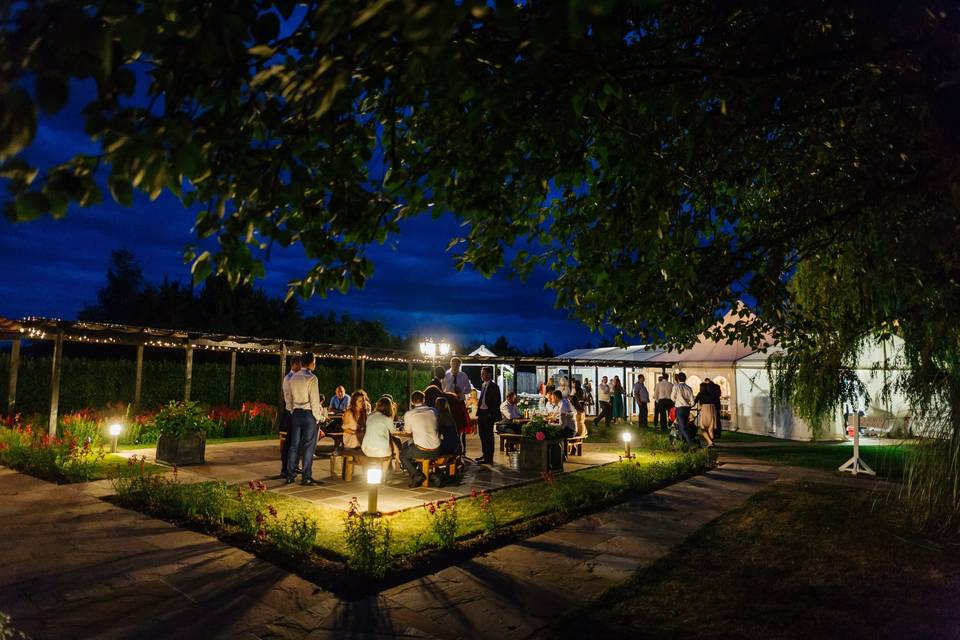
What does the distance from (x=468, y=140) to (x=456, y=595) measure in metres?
3.47

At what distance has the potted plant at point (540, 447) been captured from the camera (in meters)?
9.78

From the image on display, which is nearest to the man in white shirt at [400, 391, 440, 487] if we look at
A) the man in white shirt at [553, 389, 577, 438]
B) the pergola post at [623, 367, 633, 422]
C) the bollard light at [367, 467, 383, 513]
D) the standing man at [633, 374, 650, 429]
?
the bollard light at [367, 467, 383, 513]

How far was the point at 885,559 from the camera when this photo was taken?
5.15 metres

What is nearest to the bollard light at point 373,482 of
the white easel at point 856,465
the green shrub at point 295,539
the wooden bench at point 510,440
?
the green shrub at point 295,539

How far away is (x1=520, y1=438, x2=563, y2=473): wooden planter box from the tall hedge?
11962 millimetres

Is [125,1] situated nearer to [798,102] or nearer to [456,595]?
[456,595]

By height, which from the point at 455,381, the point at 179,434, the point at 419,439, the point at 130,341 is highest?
the point at 130,341

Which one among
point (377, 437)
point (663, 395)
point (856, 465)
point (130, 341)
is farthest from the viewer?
point (663, 395)

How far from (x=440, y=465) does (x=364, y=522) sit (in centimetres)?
357

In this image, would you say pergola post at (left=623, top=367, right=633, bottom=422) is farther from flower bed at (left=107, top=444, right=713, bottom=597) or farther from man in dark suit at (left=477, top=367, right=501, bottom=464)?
flower bed at (left=107, top=444, right=713, bottom=597)

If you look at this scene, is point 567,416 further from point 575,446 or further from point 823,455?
point 823,455

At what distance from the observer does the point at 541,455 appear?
386 inches

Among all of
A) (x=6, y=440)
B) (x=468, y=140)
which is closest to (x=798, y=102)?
(x=468, y=140)


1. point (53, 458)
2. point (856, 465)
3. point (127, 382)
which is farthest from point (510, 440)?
point (127, 382)
